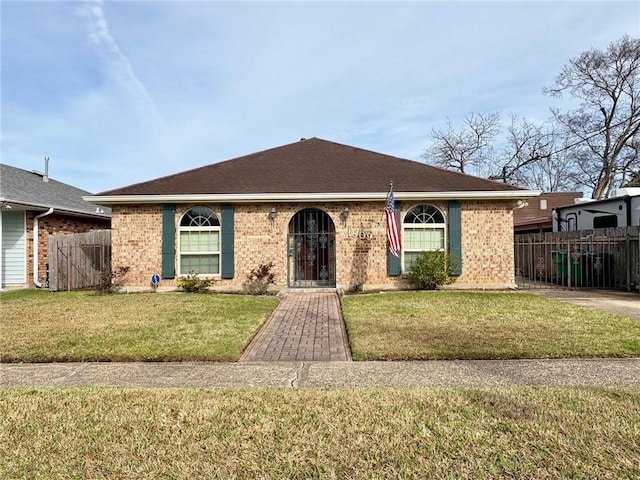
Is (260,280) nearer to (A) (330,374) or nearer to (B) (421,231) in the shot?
(B) (421,231)

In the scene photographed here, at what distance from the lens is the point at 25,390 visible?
3928mm

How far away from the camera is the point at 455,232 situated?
37.9 ft

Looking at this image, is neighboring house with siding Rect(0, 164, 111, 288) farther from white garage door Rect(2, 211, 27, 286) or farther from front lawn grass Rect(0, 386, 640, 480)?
front lawn grass Rect(0, 386, 640, 480)

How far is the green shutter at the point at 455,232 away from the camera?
1152 cm

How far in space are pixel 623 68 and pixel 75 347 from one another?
109 ft

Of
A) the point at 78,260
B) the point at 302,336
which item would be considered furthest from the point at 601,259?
the point at 78,260

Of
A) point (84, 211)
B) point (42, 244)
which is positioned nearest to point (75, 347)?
point (42, 244)

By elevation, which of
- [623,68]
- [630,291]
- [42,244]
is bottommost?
[630,291]

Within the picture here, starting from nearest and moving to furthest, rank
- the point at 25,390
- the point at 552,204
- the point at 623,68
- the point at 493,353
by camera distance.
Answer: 1. the point at 25,390
2. the point at 493,353
3. the point at 623,68
4. the point at 552,204

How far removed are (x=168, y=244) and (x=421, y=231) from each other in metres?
7.66

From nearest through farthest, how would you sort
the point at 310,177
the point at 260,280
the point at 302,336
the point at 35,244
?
the point at 302,336 < the point at 260,280 < the point at 310,177 < the point at 35,244

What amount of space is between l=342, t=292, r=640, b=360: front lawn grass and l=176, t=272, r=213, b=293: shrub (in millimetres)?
4411

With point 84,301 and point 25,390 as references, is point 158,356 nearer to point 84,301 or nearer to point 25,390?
point 25,390

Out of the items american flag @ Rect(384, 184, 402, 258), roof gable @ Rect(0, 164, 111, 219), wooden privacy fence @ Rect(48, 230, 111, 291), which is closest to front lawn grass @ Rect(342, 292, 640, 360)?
american flag @ Rect(384, 184, 402, 258)
